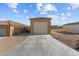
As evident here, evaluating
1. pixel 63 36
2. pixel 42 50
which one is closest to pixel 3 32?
pixel 63 36

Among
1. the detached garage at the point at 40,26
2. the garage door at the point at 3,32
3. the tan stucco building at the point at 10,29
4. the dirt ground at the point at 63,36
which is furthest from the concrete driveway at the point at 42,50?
the garage door at the point at 3,32

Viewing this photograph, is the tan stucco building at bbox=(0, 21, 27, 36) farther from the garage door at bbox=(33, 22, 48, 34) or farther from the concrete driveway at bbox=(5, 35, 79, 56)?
the concrete driveway at bbox=(5, 35, 79, 56)

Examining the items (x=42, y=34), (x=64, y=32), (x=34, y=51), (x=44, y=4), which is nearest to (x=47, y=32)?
(x=42, y=34)

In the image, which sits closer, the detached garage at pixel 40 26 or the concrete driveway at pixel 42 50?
the concrete driveway at pixel 42 50

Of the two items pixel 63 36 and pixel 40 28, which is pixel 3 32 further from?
pixel 63 36

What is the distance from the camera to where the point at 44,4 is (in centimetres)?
909

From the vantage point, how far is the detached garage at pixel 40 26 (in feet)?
34.7

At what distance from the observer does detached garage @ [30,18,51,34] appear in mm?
10587

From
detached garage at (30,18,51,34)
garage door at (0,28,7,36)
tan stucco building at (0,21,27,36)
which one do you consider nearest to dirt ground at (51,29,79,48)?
detached garage at (30,18,51,34)

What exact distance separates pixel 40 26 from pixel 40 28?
16 centimetres

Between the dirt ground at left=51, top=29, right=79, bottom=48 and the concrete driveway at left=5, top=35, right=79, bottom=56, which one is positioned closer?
the concrete driveway at left=5, top=35, right=79, bottom=56

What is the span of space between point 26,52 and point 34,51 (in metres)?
0.43

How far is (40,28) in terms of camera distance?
11102mm

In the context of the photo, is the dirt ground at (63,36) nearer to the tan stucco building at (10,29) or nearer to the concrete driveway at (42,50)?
the concrete driveway at (42,50)
